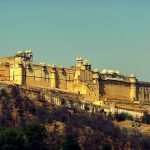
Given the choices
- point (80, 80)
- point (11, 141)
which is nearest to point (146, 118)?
point (80, 80)

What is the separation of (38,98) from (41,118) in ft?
23.4

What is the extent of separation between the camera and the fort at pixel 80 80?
278 ft

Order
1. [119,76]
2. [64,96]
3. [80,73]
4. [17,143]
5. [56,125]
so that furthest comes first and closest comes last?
[119,76] → [80,73] → [64,96] → [56,125] → [17,143]

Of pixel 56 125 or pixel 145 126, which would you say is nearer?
pixel 56 125

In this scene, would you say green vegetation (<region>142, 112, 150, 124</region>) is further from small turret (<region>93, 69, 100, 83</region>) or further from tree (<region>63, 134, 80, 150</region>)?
tree (<region>63, 134, 80, 150</region>)

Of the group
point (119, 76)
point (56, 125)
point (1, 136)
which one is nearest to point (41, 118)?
point (56, 125)

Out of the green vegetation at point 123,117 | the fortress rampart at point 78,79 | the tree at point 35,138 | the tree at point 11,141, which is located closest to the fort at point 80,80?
the fortress rampart at point 78,79

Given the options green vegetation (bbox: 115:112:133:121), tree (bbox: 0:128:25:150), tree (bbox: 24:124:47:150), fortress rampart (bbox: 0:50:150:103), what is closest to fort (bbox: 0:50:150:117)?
fortress rampart (bbox: 0:50:150:103)

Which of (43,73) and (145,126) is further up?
(43,73)

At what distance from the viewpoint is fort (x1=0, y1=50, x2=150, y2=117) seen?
84.9 m

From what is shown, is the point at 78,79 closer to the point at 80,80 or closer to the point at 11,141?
the point at 80,80

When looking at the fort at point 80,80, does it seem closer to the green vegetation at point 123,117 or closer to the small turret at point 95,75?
the small turret at point 95,75

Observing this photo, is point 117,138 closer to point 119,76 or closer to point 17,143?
point 17,143

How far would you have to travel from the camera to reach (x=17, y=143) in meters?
61.2
